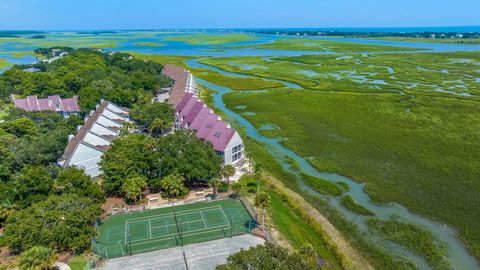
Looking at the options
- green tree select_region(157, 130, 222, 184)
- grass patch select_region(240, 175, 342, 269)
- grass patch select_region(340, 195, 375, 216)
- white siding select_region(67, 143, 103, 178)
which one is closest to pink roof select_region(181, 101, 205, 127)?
green tree select_region(157, 130, 222, 184)

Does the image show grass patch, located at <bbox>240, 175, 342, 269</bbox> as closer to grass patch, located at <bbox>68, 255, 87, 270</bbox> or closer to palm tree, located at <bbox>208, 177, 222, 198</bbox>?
palm tree, located at <bbox>208, 177, 222, 198</bbox>

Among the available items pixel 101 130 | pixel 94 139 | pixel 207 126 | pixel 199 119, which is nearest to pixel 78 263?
pixel 94 139

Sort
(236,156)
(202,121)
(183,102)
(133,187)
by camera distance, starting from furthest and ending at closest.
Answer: (183,102) < (202,121) < (236,156) < (133,187)

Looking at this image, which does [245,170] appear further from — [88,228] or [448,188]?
[448,188]

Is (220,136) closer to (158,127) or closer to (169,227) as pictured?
(158,127)

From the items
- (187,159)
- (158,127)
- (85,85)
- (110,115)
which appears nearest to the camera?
(187,159)

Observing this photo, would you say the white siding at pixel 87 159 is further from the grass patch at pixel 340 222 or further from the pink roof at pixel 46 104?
the pink roof at pixel 46 104
